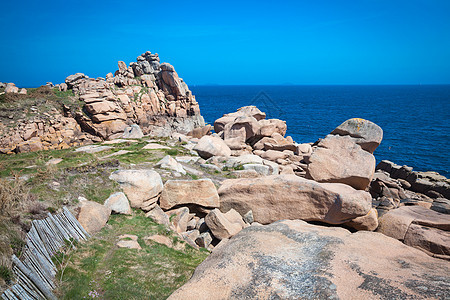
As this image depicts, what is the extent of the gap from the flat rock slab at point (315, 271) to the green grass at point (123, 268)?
3.22ft

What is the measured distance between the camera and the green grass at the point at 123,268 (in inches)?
296

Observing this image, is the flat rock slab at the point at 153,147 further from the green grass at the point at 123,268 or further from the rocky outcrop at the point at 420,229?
the rocky outcrop at the point at 420,229

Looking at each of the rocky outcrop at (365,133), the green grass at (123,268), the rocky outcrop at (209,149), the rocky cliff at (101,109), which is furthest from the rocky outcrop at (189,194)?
the rocky cliff at (101,109)

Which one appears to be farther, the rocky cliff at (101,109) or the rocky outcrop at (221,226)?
the rocky cliff at (101,109)

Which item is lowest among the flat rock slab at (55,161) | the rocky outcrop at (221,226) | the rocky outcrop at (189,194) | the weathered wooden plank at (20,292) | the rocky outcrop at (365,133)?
the rocky outcrop at (221,226)

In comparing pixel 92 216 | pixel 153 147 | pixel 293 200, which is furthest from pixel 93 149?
pixel 293 200

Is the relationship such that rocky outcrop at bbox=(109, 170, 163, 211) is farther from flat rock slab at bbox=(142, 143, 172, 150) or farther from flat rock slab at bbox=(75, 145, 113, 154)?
flat rock slab at bbox=(142, 143, 172, 150)

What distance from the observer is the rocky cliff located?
113ft

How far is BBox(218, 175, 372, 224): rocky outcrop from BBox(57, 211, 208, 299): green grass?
449 centimetres

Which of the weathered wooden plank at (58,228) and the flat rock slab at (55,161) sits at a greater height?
the flat rock slab at (55,161)

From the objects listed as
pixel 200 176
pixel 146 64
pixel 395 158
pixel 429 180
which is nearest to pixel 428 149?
pixel 395 158

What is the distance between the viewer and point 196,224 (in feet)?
47.0

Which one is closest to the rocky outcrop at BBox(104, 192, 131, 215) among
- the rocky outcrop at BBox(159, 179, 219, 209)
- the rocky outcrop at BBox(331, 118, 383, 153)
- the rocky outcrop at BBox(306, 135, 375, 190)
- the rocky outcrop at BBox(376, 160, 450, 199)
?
the rocky outcrop at BBox(159, 179, 219, 209)

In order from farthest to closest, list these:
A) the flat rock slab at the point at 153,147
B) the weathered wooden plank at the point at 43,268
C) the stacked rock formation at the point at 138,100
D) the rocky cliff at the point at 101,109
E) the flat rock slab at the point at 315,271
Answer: the stacked rock formation at the point at 138,100
the rocky cliff at the point at 101,109
the flat rock slab at the point at 153,147
the weathered wooden plank at the point at 43,268
the flat rock slab at the point at 315,271
